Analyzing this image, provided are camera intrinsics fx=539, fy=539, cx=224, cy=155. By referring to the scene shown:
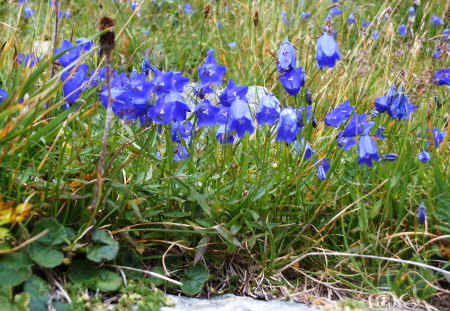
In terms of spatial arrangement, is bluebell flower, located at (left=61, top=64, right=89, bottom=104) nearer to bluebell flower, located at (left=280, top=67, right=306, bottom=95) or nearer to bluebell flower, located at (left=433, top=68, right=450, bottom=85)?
bluebell flower, located at (left=280, top=67, right=306, bottom=95)

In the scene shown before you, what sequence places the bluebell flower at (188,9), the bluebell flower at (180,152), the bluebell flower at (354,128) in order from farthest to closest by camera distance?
the bluebell flower at (188,9) < the bluebell flower at (180,152) < the bluebell flower at (354,128)

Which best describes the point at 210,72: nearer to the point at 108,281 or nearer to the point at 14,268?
the point at 108,281

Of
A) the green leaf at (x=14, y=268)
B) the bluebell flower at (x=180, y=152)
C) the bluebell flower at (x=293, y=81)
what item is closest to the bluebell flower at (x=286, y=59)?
the bluebell flower at (x=293, y=81)

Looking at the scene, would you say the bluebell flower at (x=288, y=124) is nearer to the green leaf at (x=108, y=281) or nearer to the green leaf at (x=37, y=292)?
the green leaf at (x=108, y=281)

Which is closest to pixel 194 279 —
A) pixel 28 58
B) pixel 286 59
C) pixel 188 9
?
pixel 286 59

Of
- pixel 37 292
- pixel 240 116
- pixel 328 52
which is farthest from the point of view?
pixel 240 116

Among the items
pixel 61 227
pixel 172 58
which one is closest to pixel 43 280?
pixel 61 227
